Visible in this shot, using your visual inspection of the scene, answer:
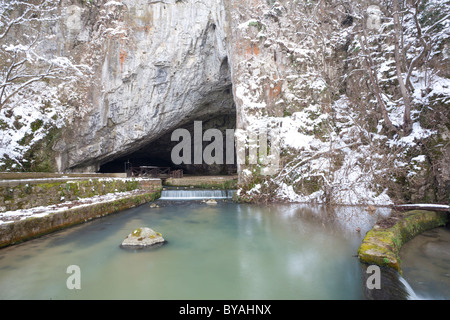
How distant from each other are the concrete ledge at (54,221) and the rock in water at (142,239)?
209cm

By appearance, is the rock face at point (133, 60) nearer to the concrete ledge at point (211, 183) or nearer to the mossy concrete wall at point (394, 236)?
the concrete ledge at point (211, 183)

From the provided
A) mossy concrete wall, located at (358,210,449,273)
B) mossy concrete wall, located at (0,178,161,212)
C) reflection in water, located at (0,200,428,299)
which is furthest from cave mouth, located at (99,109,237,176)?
mossy concrete wall, located at (358,210,449,273)

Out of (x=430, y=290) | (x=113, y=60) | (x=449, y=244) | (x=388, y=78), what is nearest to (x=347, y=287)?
(x=430, y=290)

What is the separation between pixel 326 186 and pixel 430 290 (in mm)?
2789

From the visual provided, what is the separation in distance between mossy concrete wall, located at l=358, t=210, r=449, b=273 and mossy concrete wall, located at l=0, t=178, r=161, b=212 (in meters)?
7.98

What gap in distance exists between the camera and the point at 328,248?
4961 millimetres

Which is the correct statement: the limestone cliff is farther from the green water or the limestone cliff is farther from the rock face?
the green water

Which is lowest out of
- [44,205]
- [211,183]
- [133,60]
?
[211,183]

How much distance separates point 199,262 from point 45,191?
5346 mm

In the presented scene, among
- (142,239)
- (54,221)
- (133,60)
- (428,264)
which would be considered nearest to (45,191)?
(54,221)

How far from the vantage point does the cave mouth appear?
20.0 metres

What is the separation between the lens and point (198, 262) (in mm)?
4387

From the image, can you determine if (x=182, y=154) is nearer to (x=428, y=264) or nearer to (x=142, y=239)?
(x=142, y=239)

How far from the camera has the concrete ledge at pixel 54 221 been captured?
4676 millimetres
